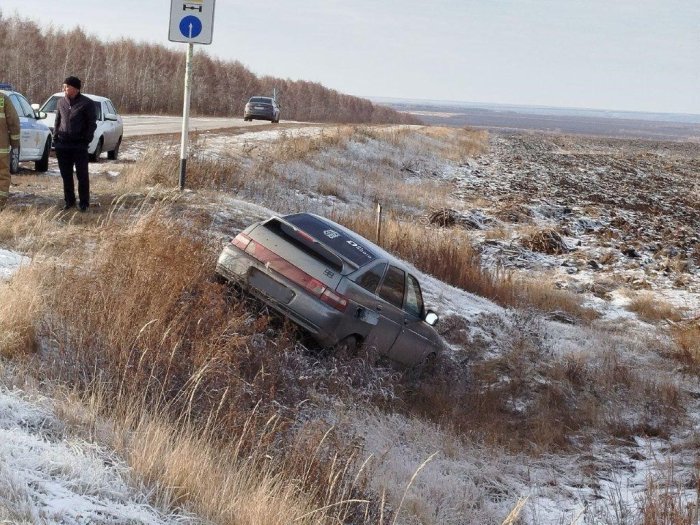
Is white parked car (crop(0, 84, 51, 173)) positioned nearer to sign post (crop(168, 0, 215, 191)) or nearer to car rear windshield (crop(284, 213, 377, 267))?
sign post (crop(168, 0, 215, 191))

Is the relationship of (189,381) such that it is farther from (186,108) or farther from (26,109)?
(26,109)

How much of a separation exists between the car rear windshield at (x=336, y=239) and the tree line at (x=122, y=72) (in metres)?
37.8

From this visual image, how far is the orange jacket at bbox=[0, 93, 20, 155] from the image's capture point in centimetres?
988

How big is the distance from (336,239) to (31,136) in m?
8.19

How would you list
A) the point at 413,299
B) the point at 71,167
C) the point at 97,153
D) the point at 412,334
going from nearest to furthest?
the point at 412,334 < the point at 413,299 < the point at 71,167 < the point at 97,153

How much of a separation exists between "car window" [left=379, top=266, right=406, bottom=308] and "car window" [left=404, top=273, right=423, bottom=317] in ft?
0.47

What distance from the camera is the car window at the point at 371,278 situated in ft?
26.3

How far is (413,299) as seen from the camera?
898cm

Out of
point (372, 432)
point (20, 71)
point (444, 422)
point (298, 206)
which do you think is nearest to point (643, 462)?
point (444, 422)

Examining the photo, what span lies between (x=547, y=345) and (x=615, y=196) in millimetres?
23952

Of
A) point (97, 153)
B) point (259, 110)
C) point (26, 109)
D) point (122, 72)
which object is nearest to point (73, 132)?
point (26, 109)

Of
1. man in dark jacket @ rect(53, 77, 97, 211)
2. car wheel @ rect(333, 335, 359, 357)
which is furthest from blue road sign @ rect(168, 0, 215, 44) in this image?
car wheel @ rect(333, 335, 359, 357)

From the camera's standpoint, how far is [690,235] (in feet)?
82.4

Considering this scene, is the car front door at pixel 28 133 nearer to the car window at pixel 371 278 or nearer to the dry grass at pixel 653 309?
the car window at pixel 371 278
